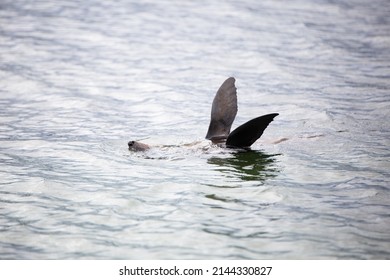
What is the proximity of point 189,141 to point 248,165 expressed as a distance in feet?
3.30

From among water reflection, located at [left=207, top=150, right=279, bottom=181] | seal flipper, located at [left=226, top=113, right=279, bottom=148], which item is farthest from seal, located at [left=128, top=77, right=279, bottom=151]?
water reflection, located at [left=207, top=150, right=279, bottom=181]

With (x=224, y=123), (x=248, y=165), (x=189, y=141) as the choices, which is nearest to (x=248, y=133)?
(x=248, y=165)

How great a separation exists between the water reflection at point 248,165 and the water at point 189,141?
0.02m

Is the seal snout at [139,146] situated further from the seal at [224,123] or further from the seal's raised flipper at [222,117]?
the seal's raised flipper at [222,117]

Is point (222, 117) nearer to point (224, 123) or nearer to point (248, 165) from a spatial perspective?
point (224, 123)

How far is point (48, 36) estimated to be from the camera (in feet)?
42.9

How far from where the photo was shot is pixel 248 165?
20.1ft

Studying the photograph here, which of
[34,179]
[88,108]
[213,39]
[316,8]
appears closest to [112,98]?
[88,108]

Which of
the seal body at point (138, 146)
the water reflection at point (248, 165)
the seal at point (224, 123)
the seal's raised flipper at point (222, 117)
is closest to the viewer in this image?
the water reflection at point (248, 165)

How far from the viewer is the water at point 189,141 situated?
4.75 meters

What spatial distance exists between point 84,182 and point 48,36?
7708 mm

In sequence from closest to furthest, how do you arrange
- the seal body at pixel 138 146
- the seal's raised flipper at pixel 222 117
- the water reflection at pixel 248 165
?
the water reflection at pixel 248 165 → the seal body at pixel 138 146 → the seal's raised flipper at pixel 222 117

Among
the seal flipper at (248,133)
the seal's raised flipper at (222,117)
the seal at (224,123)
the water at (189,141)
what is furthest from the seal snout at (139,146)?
the seal flipper at (248,133)

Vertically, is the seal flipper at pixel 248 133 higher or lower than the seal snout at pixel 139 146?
higher
